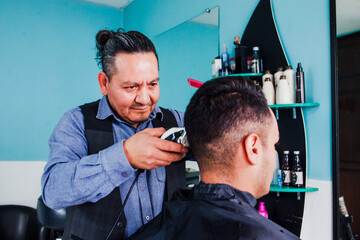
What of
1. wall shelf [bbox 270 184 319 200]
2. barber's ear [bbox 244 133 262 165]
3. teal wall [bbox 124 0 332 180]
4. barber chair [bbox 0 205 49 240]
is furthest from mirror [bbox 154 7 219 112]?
barber's ear [bbox 244 133 262 165]

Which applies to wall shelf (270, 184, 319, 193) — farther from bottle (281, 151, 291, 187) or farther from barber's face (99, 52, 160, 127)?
barber's face (99, 52, 160, 127)

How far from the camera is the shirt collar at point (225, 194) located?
3.61 ft

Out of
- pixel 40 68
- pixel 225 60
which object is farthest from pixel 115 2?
pixel 225 60

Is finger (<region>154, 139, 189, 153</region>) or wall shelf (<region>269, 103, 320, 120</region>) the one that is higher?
wall shelf (<region>269, 103, 320, 120</region>)

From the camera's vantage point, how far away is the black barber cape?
0.97 meters

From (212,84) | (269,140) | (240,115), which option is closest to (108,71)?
(212,84)

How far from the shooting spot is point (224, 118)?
106 cm

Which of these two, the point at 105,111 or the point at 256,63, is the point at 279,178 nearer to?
the point at 256,63

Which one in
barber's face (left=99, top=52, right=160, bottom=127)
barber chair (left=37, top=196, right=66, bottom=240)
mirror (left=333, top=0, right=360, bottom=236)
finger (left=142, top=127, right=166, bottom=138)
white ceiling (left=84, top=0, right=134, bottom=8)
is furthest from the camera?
white ceiling (left=84, top=0, right=134, bottom=8)

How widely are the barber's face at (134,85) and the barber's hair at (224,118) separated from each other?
26cm

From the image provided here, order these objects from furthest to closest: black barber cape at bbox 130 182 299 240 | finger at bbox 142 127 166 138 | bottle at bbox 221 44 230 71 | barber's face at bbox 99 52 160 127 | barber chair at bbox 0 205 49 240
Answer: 1. barber chair at bbox 0 205 49 240
2. bottle at bbox 221 44 230 71
3. barber's face at bbox 99 52 160 127
4. finger at bbox 142 127 166 138
5. black barber cape at bbox 130 182 299 240

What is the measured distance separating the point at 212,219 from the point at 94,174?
437 millimetres

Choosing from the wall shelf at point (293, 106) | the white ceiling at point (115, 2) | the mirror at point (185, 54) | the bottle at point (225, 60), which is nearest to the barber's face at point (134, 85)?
the wall shelf at point (293, 106)

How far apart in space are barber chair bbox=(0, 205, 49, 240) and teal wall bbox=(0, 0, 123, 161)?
2.70ft
